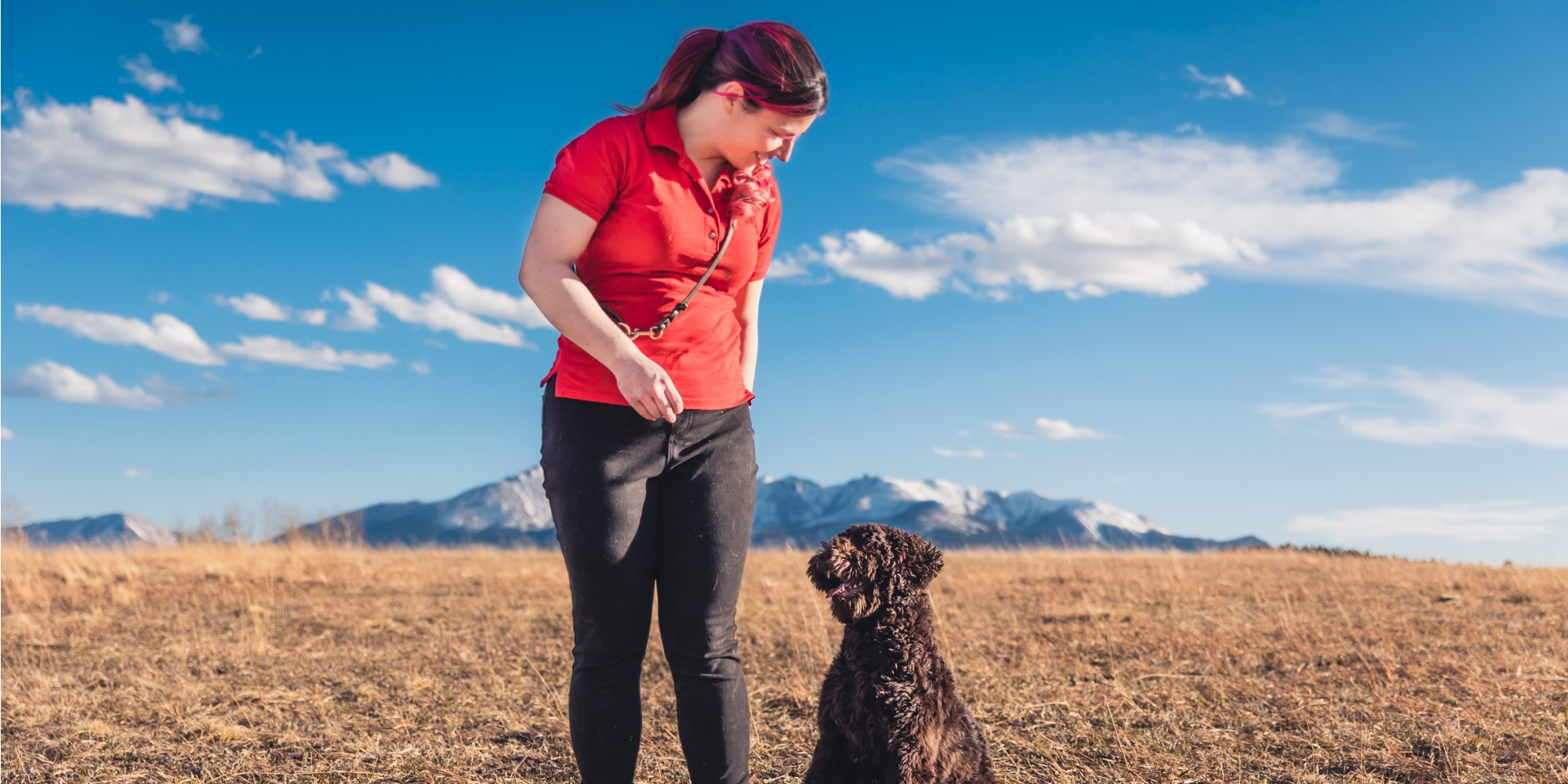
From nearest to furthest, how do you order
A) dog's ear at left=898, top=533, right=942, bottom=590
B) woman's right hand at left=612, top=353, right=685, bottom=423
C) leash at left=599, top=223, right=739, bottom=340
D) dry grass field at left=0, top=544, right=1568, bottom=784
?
woman's right hand at left=612, top=353, right=685, bottom=423, leash at left=599, top=223, right=739, bottom=340, dog's ear at left=898, top=533, right=942, bottom=590, dry grass field at left=0, top=544, right=1568, bottom=784

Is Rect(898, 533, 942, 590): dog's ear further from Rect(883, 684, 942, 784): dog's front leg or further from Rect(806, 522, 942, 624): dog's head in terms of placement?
Rect(883, 684, 942, 784): dog's front leg

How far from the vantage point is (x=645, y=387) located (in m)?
2.42

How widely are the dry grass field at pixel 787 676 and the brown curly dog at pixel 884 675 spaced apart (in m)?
1.45

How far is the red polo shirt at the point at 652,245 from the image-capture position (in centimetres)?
258

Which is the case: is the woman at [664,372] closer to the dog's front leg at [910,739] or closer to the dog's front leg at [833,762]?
the dog's front leg at [833,762]

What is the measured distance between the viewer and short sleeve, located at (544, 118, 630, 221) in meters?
2.54

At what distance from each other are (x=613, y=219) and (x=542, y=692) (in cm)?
439

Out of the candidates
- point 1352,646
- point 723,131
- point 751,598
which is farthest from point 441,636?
point 1352,646

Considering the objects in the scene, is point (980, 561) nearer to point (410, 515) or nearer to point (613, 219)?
point (613, 219)

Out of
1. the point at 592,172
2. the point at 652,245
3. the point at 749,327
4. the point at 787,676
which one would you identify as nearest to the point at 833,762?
the point at 749,327

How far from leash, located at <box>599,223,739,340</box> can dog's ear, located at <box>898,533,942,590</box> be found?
1023 millimetres

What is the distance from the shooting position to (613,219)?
8.58 ft

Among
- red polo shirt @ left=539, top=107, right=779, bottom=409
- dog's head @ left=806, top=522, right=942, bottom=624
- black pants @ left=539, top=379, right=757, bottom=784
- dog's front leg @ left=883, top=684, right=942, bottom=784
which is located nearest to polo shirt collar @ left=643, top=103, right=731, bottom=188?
A: red polo shirt @ left=539, top=107, right=779, bottom=409

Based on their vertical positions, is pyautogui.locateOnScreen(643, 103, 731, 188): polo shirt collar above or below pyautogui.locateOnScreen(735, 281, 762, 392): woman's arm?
above
